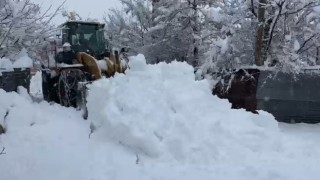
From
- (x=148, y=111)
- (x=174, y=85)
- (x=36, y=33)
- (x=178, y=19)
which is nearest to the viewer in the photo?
(x=36, y=33)

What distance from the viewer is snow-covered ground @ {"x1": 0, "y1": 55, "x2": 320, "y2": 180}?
628 centimetres

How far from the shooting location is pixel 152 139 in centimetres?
703

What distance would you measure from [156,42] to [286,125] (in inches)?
383

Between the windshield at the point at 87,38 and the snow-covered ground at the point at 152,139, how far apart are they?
4090 mm

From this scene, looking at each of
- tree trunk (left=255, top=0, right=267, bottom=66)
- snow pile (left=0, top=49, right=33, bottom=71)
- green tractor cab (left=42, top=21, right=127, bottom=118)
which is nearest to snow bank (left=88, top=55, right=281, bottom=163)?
snow pile (left=0, top=49, right=33, bottom=71)

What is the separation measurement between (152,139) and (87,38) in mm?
7184

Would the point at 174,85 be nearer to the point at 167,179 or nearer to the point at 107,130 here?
the point at 107,130

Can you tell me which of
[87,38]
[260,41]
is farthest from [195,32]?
[87,38]

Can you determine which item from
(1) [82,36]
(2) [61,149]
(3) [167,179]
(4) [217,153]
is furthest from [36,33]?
(1) [82,36]

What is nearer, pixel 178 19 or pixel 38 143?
pixel 38 143

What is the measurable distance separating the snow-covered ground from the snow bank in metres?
0.02

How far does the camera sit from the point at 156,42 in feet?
65.5

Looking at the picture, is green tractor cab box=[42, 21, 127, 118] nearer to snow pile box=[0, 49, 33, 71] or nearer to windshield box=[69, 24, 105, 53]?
windshield box=[69, 24, 105, 53]

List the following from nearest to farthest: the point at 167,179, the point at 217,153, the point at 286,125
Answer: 1. the point at 167,179
2. the point at 217,153
3. the point at 286,125
